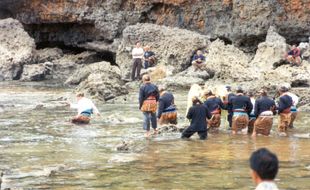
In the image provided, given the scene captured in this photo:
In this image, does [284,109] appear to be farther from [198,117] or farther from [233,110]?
[198,117]

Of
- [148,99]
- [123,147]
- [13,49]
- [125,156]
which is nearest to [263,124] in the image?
[148,99]

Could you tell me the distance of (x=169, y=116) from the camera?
16844mm

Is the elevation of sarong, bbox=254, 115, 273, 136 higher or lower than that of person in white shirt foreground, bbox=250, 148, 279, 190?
lower

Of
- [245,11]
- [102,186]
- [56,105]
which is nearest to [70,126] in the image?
[56,105]

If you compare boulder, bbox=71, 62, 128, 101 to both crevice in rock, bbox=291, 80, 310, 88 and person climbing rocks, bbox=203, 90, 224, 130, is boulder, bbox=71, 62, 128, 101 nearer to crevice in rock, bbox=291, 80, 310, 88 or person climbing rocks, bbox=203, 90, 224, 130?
crevice in rock, bbox=291, 80, 310, 88

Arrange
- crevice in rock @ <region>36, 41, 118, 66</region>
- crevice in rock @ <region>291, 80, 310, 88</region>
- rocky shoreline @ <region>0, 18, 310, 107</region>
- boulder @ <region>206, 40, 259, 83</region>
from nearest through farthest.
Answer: rocky shoreline @ <region>0, 18, 310, 107</region> < crevice in rock @ <region>291, 80, 310, 88</region> < boulder @ <region>206, 40, 259, 83</region> < crevice in rock @ <region>36, 41, 118, 66</region>

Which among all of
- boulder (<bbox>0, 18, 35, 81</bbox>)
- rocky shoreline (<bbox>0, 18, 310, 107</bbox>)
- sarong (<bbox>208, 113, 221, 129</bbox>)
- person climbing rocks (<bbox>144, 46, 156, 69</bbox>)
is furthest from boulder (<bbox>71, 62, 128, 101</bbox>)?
boulder (<bbox>0, 18, 35, 81</bbox>)

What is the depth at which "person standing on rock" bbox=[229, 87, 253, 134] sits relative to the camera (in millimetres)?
16188

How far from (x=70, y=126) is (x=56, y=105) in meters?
4.96

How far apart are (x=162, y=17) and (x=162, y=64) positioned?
6119 mm

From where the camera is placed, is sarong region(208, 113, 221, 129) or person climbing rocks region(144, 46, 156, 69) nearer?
sarong region(208, 113, 221, 129)

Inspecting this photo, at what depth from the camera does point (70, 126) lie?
57.2 ft

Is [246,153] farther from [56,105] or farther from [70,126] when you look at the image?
[56,105]

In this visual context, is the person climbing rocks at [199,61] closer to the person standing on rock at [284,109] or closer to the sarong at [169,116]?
the sarong at [169,116]
